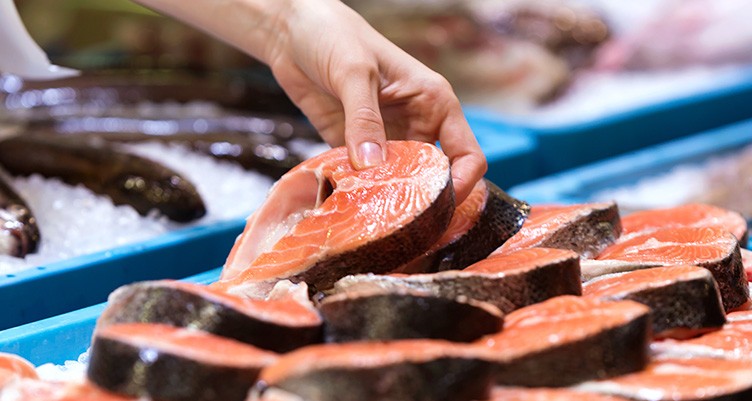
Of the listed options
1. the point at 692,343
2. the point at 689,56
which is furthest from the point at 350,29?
the point at 689,56

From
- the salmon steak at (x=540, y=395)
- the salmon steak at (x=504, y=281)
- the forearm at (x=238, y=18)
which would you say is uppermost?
the forearm at (x=238, y=18)

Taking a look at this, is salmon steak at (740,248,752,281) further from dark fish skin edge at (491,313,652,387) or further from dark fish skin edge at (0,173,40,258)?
dark fish skin edge at (0,173,40,258)

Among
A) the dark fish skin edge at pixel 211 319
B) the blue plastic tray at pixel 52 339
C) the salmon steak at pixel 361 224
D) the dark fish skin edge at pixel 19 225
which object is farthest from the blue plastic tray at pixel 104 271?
the dark fish skin edge at pixel 211 319

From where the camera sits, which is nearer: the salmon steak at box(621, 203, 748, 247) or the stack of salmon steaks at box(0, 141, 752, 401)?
the stack of salmon steaks at box(0, 141, 752, 401)

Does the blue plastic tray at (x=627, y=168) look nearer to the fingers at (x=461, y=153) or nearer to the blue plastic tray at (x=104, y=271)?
the fingers at (x=461, y=153)

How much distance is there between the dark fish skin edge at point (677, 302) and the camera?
1.27 meters

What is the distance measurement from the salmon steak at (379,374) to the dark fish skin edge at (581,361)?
99mm

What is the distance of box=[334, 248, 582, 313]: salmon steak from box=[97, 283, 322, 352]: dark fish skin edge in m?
0.18

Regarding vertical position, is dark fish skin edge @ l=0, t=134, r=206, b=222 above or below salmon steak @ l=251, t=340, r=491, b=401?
below

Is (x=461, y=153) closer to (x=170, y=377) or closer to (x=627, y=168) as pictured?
(x=170, y=377)

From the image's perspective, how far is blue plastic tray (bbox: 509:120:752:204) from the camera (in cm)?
269

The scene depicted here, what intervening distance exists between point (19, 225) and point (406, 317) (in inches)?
53.1

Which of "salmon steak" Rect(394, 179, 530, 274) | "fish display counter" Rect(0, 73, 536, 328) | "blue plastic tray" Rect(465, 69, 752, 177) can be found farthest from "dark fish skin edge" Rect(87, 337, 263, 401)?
"blue plastic tray" Rect(465, 69, 752, 177)

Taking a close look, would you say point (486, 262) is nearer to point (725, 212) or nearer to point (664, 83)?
point (725, 212)
